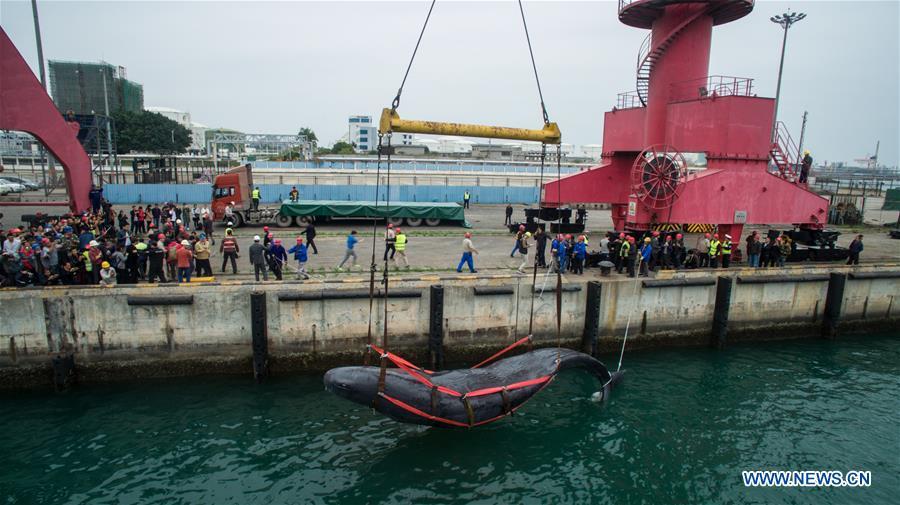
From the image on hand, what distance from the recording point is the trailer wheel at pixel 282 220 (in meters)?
30.4

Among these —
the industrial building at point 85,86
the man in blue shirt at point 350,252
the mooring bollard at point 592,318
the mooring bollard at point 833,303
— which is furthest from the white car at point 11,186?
the industrial building at point 85,86

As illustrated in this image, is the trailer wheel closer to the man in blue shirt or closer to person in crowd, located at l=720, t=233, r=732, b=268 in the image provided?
the man in blue shirt

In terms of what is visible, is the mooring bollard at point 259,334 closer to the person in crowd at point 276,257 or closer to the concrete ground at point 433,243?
the person in crowd at point 276,257


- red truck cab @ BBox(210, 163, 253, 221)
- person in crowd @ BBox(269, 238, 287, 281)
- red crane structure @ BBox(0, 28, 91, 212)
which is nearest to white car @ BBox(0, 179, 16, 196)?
red crane structure @ BBox(0, 28, 91, 212)

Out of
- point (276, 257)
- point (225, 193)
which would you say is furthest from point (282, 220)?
point (276, 257)

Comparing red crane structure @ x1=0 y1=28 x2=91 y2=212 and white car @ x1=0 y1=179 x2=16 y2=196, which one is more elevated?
red crane structure @ x1=0 y1=28 x2=91 y2=212

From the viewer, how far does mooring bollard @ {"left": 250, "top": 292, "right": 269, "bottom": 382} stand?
14.9 metres

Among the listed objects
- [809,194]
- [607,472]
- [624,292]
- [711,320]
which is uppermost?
[809,194]

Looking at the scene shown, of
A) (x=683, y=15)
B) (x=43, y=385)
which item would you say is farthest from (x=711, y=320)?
(x=43, y=385)

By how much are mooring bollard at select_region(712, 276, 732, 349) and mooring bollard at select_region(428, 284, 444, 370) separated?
410 inches

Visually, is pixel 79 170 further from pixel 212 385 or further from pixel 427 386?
pixel 427 386

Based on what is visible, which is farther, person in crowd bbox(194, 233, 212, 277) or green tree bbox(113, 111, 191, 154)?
green tree bbox(113, 111, 191, 154)

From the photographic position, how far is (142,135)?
3450 inches

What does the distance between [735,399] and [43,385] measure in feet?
65.9
